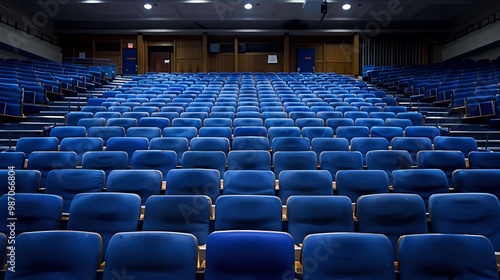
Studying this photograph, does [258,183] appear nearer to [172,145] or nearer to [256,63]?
[172,145]

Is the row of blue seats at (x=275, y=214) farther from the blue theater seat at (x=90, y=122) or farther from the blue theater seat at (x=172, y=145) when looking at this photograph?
the blue theater seat at (x=90, y=122)

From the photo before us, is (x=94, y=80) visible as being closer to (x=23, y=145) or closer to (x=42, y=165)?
(x=23, y=145)

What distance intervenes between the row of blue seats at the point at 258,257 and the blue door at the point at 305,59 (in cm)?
1067

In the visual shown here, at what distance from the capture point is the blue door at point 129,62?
11.6 m

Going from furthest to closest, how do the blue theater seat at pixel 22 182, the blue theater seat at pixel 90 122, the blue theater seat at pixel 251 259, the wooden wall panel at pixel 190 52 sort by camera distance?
the wooden wall panel at pixel 190 52 → the blue theater seat at pixel 90 122 → the blue theater seat at pixel 22 182 → the blue theater seat at pixel 251 259

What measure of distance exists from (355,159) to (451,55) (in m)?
10.1

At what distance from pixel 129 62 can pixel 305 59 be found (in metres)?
5.35

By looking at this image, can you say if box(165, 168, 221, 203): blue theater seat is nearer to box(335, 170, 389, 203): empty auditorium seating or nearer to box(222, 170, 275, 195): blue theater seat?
box(222, 170, 275, 195): blue theater seat

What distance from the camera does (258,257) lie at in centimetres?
143

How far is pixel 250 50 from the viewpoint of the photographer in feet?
38.7

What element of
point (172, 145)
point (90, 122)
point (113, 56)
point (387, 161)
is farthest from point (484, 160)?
point (113, 56)

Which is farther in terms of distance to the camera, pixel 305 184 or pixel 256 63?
pixel 256 63

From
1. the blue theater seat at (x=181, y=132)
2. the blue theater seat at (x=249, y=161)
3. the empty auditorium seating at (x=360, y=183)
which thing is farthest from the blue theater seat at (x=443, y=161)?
the blue theater seat at (x=181, y=132)

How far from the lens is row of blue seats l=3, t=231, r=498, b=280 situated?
1435mm
